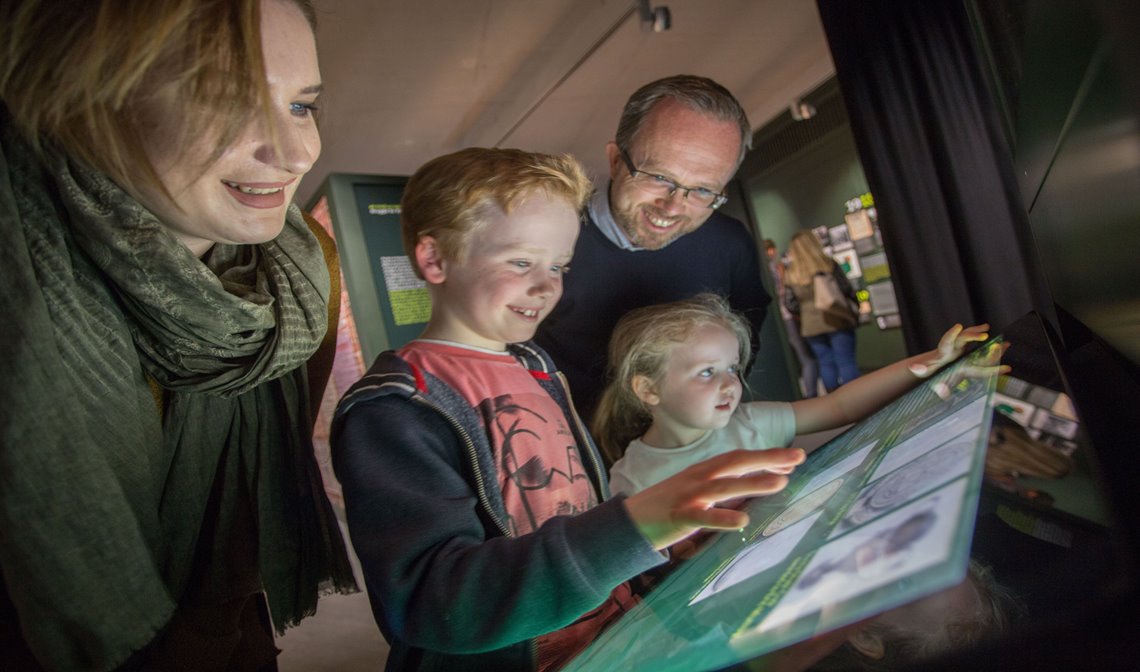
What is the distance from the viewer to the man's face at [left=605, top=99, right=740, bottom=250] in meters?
1.25

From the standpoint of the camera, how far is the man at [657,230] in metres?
1.25

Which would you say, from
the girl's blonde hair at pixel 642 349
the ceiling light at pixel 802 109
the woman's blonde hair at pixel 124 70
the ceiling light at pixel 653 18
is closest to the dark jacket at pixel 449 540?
the woman's blonde hair at pixel 124 70

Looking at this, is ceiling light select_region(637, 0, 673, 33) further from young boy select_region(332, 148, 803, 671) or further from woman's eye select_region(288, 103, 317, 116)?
woman's eye select_region(288, 103, 317, 116)

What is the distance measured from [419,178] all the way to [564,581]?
0.71 m

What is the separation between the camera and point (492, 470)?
85cm

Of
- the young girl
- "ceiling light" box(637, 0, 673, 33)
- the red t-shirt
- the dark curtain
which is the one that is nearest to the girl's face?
the young girl

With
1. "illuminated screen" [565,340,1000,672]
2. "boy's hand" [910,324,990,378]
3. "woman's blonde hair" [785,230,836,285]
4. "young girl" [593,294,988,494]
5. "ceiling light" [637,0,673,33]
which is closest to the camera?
"illuminated screen" [565,340,1000,672]

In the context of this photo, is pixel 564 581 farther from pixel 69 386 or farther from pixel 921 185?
pixel 921 185

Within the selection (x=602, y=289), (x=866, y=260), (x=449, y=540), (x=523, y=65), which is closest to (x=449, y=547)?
(x=449, y=540)

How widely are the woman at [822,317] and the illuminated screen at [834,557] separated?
266 centimetres

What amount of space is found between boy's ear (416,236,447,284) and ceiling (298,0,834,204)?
161 centimetres

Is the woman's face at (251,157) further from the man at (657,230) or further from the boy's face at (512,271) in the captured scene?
the man at (657,230)

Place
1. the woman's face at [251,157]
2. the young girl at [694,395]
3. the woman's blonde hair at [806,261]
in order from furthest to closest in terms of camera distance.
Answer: the woman's blonde hair at [806,261]
the young girl at [694,395]
the woman's face at [251,157]

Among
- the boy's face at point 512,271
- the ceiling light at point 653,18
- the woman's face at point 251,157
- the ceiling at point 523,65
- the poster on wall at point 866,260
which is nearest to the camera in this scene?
the woman's face at point 251,157
